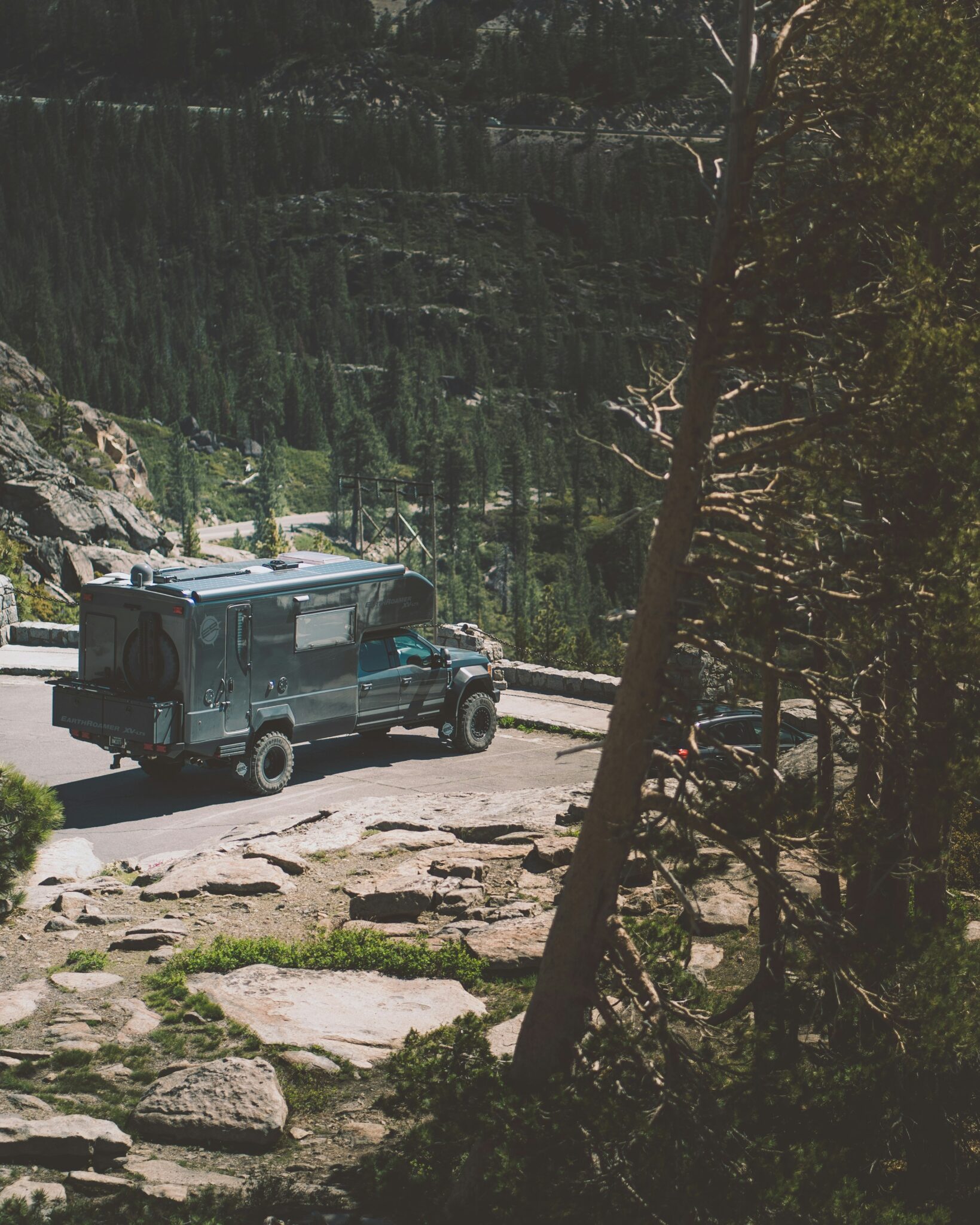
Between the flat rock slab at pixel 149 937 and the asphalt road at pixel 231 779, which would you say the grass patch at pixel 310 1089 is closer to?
the flat rock slab at pixel 149 937

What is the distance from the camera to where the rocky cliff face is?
158 ft

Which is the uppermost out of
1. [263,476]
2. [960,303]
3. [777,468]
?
[960,303]

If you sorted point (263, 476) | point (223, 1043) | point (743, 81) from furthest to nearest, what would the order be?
point (263, 476), point (223, 1043), point (743, 81)

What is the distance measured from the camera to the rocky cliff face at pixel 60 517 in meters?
48.2

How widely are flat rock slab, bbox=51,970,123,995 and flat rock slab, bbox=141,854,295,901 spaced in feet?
8.13

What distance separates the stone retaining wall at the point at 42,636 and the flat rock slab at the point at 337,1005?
20257 mm

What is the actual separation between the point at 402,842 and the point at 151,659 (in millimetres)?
4269

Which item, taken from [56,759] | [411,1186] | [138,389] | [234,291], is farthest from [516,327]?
[411,1186]

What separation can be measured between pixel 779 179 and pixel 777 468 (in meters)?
1.61

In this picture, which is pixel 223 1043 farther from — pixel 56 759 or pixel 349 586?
pixel 56 759

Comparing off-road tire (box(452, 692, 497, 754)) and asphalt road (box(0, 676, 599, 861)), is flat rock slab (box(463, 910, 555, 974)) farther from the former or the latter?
off-road tire (box(452, 692, 497, 754))

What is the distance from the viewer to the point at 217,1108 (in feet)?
26.4

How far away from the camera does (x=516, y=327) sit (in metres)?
198

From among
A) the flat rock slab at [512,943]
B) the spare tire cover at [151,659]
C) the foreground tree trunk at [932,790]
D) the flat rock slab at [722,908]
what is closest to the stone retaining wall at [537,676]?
the spare tire cover at [151,659]
